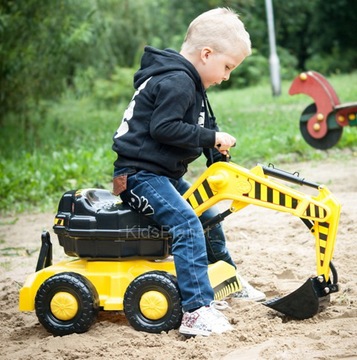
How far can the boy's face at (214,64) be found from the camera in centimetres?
343

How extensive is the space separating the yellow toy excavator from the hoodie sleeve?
188mm

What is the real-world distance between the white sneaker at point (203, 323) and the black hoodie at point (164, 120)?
2.11ft

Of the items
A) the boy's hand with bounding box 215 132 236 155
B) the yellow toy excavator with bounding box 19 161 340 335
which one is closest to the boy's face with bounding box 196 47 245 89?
the boy's hand with bounding box 215 132 236 155

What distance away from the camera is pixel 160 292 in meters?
3.37

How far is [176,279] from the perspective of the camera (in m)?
3.39

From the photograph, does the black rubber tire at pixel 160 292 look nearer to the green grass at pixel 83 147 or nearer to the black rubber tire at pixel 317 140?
the green grass at pixel 83 147

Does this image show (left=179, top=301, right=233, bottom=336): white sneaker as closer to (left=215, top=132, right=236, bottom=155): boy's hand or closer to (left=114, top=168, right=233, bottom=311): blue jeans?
(left=114, top=168, right=233, bottom=311): blue jeans

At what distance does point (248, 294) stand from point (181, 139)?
971 mm


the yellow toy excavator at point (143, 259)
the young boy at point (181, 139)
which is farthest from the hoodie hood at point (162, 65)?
the yellow toy excavator at point (143, 259)

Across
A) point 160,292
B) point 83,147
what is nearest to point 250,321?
point 160,292

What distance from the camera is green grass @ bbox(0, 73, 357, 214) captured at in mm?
7105

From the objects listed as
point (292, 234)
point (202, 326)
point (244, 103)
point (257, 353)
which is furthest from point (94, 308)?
point (244, 103)

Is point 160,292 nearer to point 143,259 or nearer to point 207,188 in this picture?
point 143,259

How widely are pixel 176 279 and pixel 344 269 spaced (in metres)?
1.24
